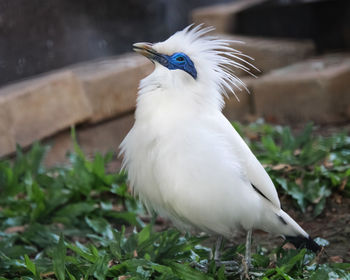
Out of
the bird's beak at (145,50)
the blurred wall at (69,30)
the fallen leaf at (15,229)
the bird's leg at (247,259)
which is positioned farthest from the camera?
the blurred wall at (69,30)

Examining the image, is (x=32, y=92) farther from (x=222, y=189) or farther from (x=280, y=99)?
(x=222, y=189)

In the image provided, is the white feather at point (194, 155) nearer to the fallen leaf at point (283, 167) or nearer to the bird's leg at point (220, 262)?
the bird's leg at point (220, 262)

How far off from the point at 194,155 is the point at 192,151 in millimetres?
22

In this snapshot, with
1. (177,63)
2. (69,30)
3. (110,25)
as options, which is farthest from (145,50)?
(110,25)

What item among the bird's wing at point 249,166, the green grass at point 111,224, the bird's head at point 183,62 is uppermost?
the bird's head at point 183,62

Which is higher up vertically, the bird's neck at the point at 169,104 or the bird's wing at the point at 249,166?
the bird's neck at the point at 169,104

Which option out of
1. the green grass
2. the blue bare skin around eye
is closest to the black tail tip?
the green grass

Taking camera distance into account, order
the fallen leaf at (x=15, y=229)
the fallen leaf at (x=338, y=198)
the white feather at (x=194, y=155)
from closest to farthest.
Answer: the white feather at (x=194, y=155), the fallen leaf at (x=338, y=198), the fallen leaf at (x=15, y=229)

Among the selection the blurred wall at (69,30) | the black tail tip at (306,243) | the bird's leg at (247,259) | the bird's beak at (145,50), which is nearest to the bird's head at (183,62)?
the bird's beak at (145,50)

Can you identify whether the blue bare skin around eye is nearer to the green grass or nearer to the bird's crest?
the bird's crest

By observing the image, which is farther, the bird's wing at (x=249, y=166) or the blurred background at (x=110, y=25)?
the blurred background at (x=110, y=25)

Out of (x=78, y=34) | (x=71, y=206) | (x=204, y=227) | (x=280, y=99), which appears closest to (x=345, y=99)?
(x=280, y=99)

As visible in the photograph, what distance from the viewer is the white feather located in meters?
2.85

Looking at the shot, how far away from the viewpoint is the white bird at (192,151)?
286 centimetres
